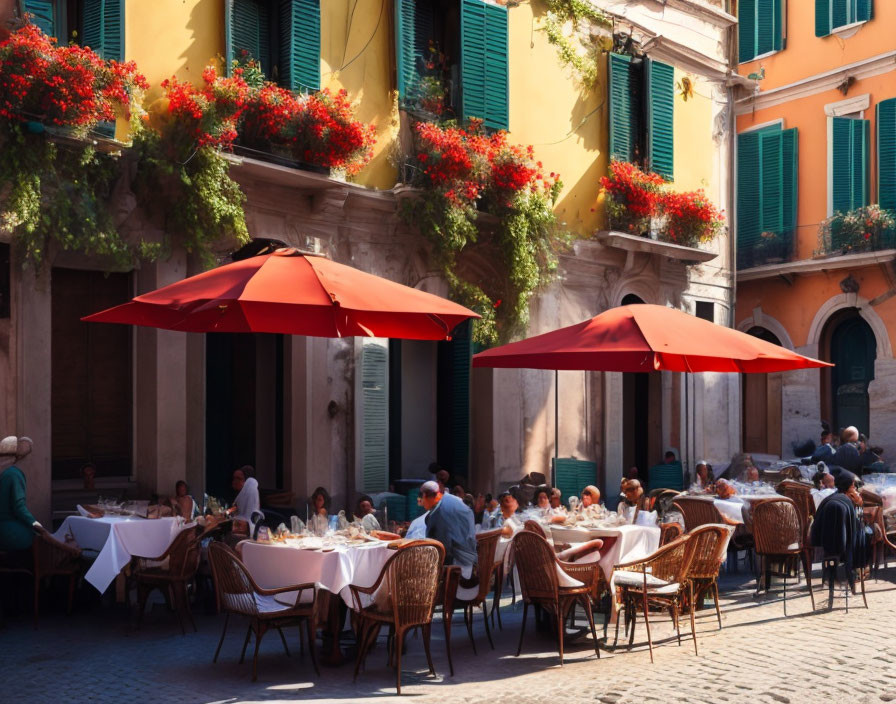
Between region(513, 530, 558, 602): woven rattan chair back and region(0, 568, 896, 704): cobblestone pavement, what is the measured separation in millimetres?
488

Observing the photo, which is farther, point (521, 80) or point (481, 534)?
point (521, 80)

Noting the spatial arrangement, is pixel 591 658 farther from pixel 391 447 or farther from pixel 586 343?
pixel 391 447

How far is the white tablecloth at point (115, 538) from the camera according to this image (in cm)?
887

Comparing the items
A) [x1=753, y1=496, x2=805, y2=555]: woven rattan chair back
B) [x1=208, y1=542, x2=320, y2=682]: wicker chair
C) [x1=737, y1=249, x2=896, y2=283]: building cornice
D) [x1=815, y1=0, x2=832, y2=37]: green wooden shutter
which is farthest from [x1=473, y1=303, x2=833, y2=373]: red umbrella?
[x1=815, y1=0, x2=832, y2=37]: green wooden shutter

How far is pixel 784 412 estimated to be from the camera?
2245 centimetres

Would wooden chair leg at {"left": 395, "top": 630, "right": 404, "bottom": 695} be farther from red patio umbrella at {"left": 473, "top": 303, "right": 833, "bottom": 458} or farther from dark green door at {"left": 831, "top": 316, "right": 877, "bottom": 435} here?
dark green door at {"left": 831, "top": 316, "right": 877, "bottom": 435}

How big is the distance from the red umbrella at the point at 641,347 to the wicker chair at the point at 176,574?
362 cm

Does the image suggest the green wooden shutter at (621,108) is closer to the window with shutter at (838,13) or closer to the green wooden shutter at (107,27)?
the window with shutter at (838,13)

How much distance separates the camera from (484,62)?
1458 centimetres

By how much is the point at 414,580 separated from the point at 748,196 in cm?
1758

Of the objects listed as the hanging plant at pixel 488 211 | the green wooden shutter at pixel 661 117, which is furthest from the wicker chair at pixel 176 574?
the green wooden shutter at pixel 661 117

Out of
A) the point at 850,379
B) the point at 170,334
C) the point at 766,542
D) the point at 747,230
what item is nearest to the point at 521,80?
the point at 170,334

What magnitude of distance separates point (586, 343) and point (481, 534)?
2575 mm

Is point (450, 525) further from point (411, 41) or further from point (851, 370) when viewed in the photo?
point (851, 370)
